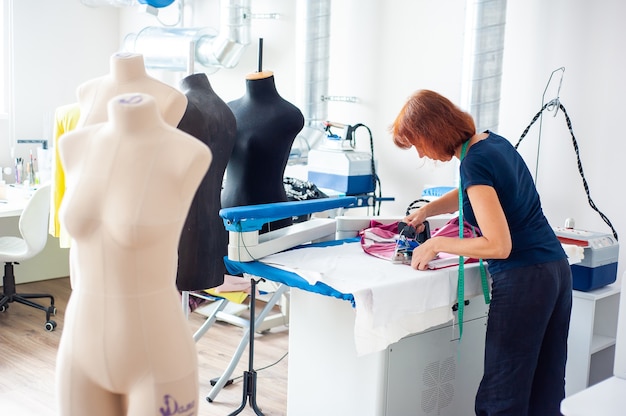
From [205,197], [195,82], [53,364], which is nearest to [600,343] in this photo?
[205,197]

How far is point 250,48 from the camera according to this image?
18.1 feet

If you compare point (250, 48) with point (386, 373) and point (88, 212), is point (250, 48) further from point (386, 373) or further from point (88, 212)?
point (88, 212)

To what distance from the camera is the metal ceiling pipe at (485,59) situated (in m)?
3.75

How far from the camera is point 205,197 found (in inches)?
114

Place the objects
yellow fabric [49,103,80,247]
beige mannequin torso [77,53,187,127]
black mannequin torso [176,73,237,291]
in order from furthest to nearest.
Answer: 1. yellow fabric [49,103,80,247]
2. black mannequin torso [176,73,237,291]
3. beige mannequin torso [77,53,187,127]

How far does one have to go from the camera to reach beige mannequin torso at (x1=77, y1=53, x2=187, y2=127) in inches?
81.0

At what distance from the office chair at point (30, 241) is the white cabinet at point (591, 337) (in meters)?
3.11

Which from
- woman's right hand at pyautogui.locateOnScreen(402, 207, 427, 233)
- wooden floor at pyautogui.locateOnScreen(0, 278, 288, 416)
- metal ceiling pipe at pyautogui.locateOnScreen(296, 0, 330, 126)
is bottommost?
wooden floor at pyautogui.locateOnScreen(0, 278, 288, 416)

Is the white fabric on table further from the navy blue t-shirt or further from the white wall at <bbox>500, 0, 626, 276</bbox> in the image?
the white wall at <bbox>500, 0, 626, 276</bbox>

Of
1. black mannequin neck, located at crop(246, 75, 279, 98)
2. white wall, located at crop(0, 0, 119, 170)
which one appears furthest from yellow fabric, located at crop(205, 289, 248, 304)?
white wall, located at crop(0, 0, 119, 170)

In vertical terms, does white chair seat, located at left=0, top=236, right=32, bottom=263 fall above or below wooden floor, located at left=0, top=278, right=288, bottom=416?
above

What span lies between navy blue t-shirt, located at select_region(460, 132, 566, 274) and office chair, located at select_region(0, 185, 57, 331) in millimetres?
2964

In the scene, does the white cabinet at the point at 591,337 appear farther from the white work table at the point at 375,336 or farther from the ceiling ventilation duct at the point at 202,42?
the ceiling ventilation duct at the point at 202,42

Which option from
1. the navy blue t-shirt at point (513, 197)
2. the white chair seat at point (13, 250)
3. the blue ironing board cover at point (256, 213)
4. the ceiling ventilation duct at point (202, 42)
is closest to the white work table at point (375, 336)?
the blue ironing board cover at point (256, 213)
